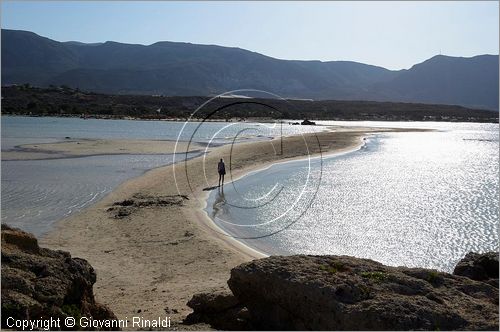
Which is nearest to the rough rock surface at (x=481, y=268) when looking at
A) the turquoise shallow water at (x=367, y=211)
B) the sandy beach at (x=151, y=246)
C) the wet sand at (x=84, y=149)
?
the turquoise shallow water at (x=367, y=211)

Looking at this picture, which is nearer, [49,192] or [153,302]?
[153,302]

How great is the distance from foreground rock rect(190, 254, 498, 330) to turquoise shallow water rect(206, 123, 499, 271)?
6384mm

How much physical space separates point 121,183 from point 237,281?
729 inches

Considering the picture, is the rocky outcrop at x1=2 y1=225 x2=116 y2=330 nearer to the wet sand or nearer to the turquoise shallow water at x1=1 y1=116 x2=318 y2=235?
the turquoise shallow water at x1=1 y1=116 x2=318 y2=235

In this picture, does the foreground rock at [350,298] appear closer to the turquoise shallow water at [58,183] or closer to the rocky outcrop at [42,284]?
the rocky outcrop at [42,284]

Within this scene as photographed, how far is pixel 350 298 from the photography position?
241 inches

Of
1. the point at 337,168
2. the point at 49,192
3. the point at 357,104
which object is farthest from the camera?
the point at 357,104

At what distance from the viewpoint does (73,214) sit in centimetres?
1755

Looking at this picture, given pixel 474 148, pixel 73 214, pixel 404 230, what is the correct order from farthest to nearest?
pixel 474 148, pixel 73 214, pixel 404 230

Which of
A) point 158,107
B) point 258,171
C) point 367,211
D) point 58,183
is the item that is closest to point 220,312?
point 367,211

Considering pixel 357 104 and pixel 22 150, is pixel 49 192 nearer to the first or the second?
pixel 22 150

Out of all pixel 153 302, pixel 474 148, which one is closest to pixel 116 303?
pixel 153 302

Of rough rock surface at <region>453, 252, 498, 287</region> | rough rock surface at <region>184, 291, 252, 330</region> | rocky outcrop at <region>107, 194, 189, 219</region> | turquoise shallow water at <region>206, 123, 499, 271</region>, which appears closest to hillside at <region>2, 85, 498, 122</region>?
turquoise shallow water at <region>206, 123, 499, 271</region>

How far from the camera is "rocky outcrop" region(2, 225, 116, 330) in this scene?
19.5 ft
